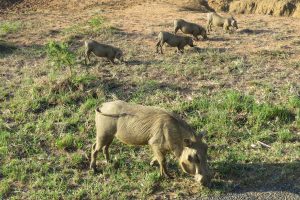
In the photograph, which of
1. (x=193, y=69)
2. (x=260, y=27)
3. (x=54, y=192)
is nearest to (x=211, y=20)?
(x=260, y=27)

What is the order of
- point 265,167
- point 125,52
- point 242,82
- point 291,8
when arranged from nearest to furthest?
1. point 265,167
2. point 242,82
3. point 125,52
4. point 291,8

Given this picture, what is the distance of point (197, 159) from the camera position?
6281 millimetres

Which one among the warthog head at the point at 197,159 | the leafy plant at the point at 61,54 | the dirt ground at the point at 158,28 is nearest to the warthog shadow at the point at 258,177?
the warthog head at the point at 197,159

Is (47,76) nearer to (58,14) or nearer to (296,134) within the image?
(296,134)

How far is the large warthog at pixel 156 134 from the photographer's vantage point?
20.7ft

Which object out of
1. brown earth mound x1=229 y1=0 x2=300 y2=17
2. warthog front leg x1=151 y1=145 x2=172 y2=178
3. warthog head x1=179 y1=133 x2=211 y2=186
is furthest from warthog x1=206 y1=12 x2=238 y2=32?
warthog head x1=179 y1=133 x2=211 y2=186

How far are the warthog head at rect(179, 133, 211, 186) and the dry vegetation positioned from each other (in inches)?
14.0

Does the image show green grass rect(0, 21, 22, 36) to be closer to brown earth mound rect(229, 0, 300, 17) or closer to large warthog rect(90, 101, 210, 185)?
large warthog rect(90, 101, 210, 185)

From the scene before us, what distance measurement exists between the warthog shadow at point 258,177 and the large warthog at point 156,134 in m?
0.46

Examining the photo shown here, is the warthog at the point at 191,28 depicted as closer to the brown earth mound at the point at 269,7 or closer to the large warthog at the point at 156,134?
the brown earth mound at the point at 269,7

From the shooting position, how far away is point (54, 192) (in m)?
6.63

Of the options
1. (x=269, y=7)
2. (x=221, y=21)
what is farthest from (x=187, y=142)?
(x=269, y=7)

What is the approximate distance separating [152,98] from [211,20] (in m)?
6.12

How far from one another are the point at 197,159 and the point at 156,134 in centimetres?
71
